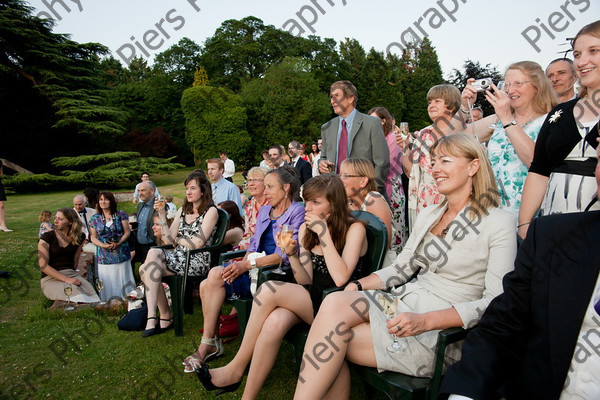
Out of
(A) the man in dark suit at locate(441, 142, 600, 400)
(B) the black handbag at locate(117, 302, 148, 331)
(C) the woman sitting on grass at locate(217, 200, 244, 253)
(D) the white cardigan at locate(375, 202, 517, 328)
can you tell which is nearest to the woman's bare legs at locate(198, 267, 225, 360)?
(C) the woman sitting on grass at locate(217, 200, 244, 253)

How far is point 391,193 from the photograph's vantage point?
452cm

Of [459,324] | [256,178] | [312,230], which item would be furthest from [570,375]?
[256,178]

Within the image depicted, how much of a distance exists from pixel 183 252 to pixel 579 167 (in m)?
3.40

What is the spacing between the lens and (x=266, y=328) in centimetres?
239

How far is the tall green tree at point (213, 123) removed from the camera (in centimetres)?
2602

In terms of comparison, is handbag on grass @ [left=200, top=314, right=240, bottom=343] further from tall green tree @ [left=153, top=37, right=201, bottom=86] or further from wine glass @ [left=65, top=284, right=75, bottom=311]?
tall green tree @ [left=153, top=37, right=201, bottom=86]

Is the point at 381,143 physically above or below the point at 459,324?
above

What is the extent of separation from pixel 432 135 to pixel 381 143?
2.17ft

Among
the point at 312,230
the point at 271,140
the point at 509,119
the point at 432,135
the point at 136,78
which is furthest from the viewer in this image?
the point at 136,78

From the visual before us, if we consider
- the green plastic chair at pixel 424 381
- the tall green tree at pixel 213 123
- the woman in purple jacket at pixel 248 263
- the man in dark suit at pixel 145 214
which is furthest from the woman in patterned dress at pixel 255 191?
the tall green tree at pixel 213 123

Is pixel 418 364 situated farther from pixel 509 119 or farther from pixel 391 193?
pixel 391 193

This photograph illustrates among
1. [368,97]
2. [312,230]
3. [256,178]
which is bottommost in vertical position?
[312,230]

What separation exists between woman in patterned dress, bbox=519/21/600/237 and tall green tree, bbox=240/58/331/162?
2659 cm

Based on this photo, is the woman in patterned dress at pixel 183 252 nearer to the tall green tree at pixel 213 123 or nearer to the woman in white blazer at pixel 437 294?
the woman in white blazer at pixel 437 294
